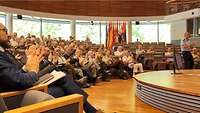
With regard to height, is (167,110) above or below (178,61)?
below

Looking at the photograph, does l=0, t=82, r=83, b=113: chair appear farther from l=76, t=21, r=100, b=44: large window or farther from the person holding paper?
l=76, t=21, r=100, b=44: large window

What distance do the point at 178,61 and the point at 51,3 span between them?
10.4 m

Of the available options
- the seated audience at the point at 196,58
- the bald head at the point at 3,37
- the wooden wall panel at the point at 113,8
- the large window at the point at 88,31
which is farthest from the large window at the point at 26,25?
the bald head at the point at 3,37

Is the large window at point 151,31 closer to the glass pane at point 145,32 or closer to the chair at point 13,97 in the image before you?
the glass pane at point 145,32

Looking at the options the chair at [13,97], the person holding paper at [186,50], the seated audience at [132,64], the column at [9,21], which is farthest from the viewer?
the column at [9,21]

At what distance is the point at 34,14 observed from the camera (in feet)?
47.9

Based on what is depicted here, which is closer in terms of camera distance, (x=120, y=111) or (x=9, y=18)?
(x=120, y=111)

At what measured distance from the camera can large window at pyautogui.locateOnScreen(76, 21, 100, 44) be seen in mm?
18328

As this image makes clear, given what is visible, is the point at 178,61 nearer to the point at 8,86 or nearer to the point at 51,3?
the point at 8,86

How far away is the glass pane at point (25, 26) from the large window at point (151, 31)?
569 cm

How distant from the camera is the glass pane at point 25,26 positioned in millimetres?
15637

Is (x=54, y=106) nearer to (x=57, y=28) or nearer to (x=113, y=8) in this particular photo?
(x=113, y=8)

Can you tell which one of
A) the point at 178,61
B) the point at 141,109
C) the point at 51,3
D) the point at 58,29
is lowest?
the point at 141,109

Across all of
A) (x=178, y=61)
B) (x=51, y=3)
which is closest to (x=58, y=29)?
(x=51, y=3)
